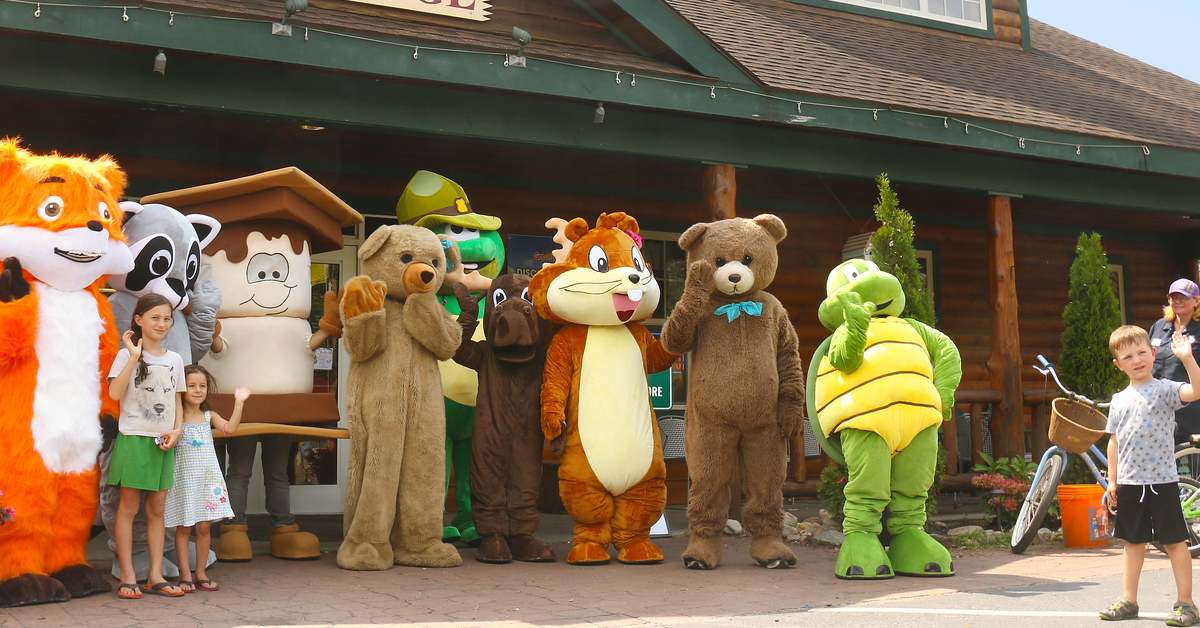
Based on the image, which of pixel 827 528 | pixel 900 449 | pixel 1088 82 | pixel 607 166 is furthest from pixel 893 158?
pixel 1088 82

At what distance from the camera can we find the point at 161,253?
5449 mm

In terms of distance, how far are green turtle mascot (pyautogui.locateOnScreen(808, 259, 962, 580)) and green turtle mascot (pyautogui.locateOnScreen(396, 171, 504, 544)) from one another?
2139 mm

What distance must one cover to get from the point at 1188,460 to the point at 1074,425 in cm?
138

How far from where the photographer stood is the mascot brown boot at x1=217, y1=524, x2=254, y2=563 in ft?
19.7

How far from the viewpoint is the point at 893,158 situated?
9.34m

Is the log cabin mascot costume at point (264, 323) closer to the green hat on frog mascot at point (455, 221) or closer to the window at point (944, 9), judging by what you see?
the green hat on frog mascot at point (455, 221)

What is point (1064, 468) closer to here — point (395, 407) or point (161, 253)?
point (395, 407)

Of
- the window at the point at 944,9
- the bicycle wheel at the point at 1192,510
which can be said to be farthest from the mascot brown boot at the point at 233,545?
the window at the point at 944,9

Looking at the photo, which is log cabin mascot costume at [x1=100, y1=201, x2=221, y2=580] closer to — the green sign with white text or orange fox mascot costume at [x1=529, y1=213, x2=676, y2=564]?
orange fox mascot costume at [x1=529, y1=213, x2=676, y2=564]

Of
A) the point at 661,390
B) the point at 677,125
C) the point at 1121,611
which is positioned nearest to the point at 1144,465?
the point at 1121,611

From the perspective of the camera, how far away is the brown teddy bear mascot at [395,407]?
5.81 m

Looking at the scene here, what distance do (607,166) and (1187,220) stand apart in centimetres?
727

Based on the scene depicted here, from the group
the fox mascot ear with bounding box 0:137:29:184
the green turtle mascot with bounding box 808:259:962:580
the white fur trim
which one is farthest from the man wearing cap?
the fox mascot ear with bounding box 0:137:29:184

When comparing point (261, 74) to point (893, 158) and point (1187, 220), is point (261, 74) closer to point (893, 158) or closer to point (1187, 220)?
point (893, 158)
